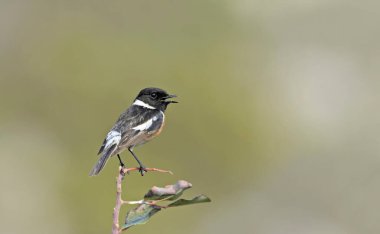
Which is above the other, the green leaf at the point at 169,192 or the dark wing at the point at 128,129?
the green leaf at the point at 169,192

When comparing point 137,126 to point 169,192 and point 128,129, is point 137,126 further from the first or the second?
point 169,192

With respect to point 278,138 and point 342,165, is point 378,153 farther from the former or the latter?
point 278,138

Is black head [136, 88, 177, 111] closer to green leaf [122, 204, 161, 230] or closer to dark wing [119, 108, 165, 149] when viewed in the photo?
dark wing [119, 108, 165, 149]

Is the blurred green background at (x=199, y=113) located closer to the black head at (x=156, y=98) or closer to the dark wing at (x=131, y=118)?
the black head at (x=156, y=98)

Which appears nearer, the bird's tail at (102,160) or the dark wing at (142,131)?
the bird's tail at (102,160)

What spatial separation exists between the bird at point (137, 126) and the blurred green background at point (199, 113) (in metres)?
7.80

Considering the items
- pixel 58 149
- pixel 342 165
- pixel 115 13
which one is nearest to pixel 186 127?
pixel 58 149

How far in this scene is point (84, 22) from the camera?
23.4 m

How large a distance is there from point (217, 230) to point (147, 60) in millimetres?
6442

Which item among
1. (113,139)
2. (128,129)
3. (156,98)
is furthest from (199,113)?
(113,139)

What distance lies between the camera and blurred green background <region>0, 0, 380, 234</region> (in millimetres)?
15398

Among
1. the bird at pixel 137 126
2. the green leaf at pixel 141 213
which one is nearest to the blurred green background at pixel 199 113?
the bird at pixel 137 126

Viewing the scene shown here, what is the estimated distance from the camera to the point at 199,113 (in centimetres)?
1819

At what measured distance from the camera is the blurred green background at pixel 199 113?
1540 centimetres
